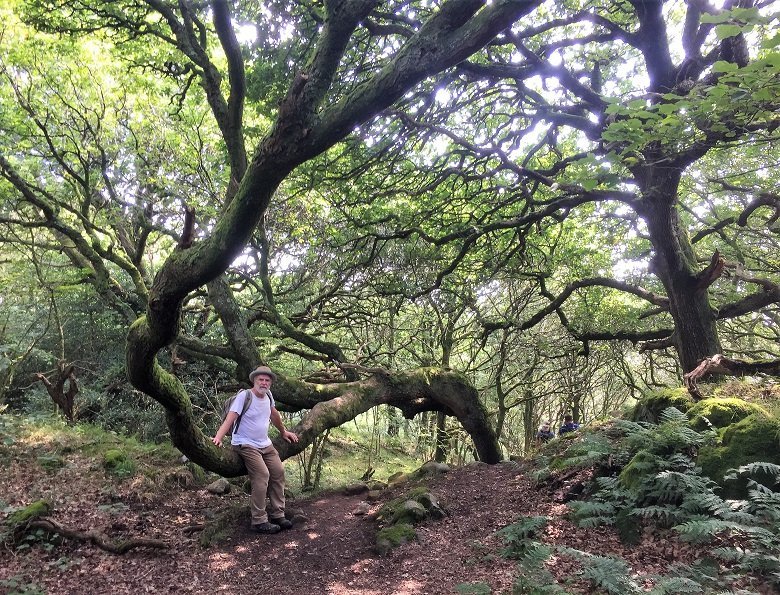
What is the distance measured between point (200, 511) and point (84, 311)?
9156 millimetres

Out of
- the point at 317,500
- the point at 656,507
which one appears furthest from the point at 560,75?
the point at 317,500

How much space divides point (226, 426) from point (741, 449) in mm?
5879

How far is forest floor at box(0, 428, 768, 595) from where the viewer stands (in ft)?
14.8

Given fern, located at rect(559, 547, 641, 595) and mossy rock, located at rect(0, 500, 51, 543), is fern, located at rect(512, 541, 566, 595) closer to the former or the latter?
fern, located at rect(559, 547, 641, 595)

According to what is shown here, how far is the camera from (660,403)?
6.33m

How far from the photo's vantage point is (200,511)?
24.4 feet

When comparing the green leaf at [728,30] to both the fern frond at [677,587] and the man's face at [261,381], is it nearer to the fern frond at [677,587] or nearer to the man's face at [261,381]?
the fern frond at [677,587]

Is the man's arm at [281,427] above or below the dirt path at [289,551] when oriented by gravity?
above

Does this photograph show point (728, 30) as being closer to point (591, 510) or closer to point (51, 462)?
point (591, 510)

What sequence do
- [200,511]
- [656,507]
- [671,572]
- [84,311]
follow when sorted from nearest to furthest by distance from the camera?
[671,572] → [656,507] → [200,511] → [84,311]

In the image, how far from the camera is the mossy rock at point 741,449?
4.38 m

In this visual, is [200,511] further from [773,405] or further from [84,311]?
[84,311]

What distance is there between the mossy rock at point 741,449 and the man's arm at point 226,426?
5551 millimetres

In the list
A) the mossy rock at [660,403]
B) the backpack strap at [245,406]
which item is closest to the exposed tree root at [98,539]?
the backpack strap at [245,406]
